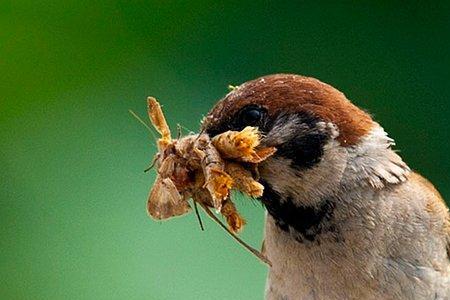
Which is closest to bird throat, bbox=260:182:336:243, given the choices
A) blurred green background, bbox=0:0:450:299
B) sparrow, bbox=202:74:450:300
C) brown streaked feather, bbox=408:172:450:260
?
sparrow, bbox=202:74:450:300

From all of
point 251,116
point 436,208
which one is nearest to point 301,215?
point 251,116

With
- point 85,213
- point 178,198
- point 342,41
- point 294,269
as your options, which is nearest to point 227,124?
point 178,198

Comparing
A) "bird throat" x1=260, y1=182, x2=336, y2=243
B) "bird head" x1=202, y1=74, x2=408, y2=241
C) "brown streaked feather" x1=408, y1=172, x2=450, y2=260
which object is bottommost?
"brown streaked feather" x1=408, y1=172, x2=450, y2=260

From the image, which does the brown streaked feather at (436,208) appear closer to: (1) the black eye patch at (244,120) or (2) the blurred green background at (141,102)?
(1) the black eye patch at (244,120)

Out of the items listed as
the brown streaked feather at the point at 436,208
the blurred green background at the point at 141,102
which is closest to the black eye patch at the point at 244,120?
the brown streaked feather at the point at 436,208

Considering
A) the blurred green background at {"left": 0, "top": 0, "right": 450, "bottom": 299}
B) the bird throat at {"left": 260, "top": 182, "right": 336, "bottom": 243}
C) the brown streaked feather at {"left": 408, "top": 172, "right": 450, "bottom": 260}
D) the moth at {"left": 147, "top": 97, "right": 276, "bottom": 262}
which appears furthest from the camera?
the blurred green background at {"left": 0, "top": 0, "right": 450, "bottom": 299}

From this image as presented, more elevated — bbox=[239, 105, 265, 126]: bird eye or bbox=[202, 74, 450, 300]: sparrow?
bbox=[239, 105, 265, 126]: bird eye

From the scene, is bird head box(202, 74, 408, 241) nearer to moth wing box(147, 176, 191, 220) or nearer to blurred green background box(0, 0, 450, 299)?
moth wing box(147, 176, 191, 220)
